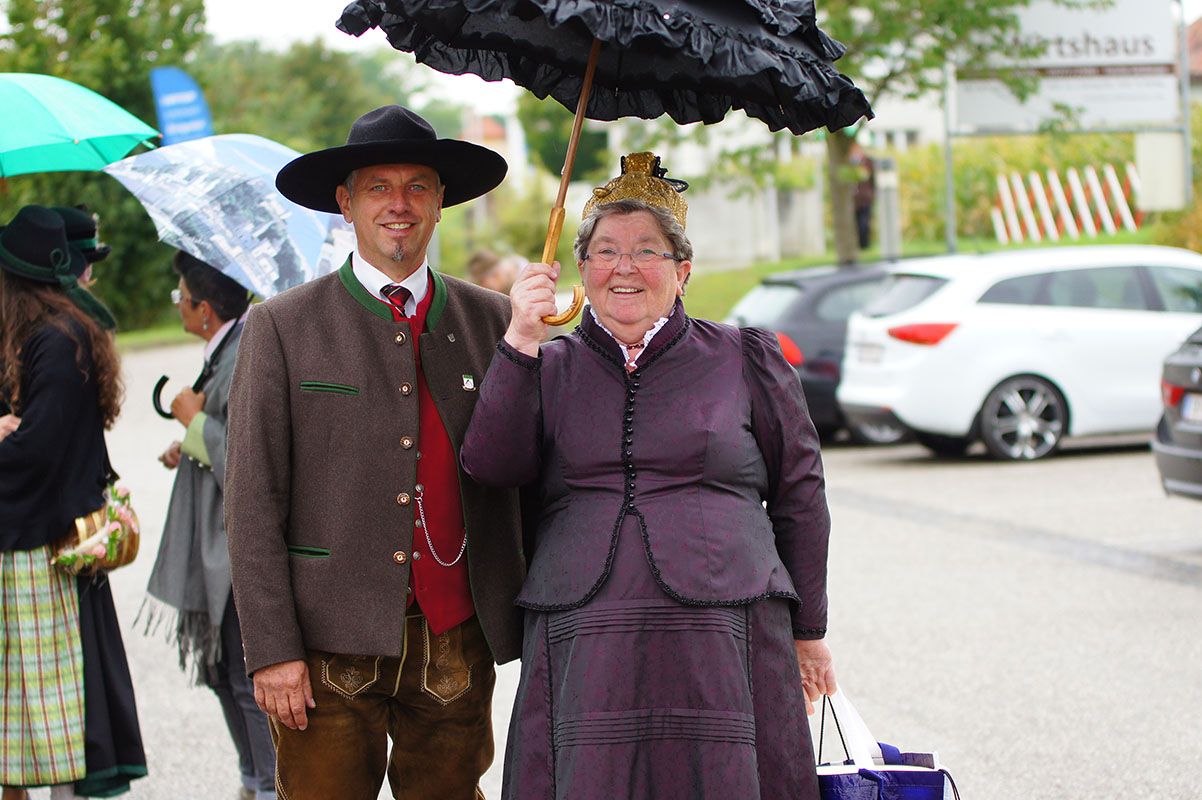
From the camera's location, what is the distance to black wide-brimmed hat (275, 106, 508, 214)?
369 centimetres

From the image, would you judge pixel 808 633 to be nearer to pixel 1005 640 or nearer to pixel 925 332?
pixel 1005 640

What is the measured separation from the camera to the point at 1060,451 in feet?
46.3

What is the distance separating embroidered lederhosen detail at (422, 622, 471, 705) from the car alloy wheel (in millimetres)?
10058

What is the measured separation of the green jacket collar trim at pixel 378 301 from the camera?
378cm

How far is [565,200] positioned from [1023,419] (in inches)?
411

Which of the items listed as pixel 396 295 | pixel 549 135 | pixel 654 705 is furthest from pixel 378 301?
pixel 549 135

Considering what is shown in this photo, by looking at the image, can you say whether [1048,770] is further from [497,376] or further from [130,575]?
[130,575]

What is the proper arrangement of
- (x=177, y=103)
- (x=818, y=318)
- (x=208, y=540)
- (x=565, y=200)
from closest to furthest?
(x=565, y=200), (x=208, y=540), (x=818, y=318), (x=177, y=103)

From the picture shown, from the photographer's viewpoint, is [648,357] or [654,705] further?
[648,357]

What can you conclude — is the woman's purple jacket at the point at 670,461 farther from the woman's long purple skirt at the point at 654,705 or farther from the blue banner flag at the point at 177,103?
the blue banner flag at the point at 177,103

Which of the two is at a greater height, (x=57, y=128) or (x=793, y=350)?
(x=57, y=128)

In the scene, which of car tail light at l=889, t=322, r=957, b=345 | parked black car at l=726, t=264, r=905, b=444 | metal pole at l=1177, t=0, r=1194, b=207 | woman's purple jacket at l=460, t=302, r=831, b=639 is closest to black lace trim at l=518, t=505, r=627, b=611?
woman's purple jacket at l=460, t=302, r=831, b=639

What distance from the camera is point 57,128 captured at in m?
4.75

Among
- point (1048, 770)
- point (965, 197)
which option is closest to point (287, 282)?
point (1048, 770)
